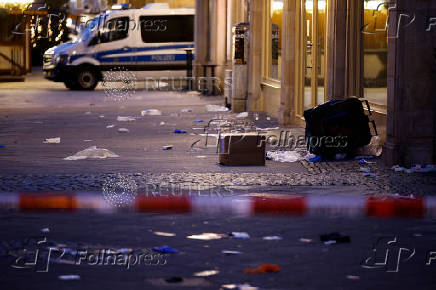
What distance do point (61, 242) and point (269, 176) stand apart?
3.99m

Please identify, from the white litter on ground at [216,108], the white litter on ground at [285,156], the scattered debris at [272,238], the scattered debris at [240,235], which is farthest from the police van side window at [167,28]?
the scattered debris at [272,238]

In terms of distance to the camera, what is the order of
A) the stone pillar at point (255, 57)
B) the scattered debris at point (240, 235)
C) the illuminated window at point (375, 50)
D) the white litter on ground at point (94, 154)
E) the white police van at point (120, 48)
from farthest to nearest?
1. the white police van at point (120, 48)
2. the stone pillar at point (255, 57)
3. the illuminated window at point (375, 50)
4. the white litter on ground at point (94, 154)
5. the scattered debris at point (240, 235)

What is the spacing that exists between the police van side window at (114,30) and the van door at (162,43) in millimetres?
543

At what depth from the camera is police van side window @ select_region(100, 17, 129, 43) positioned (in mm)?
31625

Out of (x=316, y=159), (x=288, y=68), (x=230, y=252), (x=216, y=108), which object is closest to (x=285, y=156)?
(x=316, y=159)

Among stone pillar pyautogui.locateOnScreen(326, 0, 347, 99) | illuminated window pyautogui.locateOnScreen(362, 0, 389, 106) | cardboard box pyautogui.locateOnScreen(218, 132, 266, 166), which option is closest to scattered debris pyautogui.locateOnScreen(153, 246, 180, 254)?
cardboard box pyautogui.locateOnScreen(218, 132, 266, 166)

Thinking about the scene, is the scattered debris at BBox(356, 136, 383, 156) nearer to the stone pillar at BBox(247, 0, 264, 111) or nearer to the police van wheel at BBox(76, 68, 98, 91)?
the stone pillar at BBox(247, 0, 264, 111)

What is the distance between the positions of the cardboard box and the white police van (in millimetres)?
19579

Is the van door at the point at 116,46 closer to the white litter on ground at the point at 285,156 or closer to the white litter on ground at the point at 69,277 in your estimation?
the white litter on ground at the point at 285,156

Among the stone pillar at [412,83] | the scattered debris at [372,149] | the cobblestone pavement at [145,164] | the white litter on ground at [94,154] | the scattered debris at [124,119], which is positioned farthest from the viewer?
the scattered debris at [124,119]

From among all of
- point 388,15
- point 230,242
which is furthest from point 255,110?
point 230,242

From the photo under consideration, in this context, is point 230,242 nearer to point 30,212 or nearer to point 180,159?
point 30,212

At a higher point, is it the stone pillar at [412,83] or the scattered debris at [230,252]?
the stone pillar at [412,83]

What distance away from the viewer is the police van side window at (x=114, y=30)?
31625 millimetres
